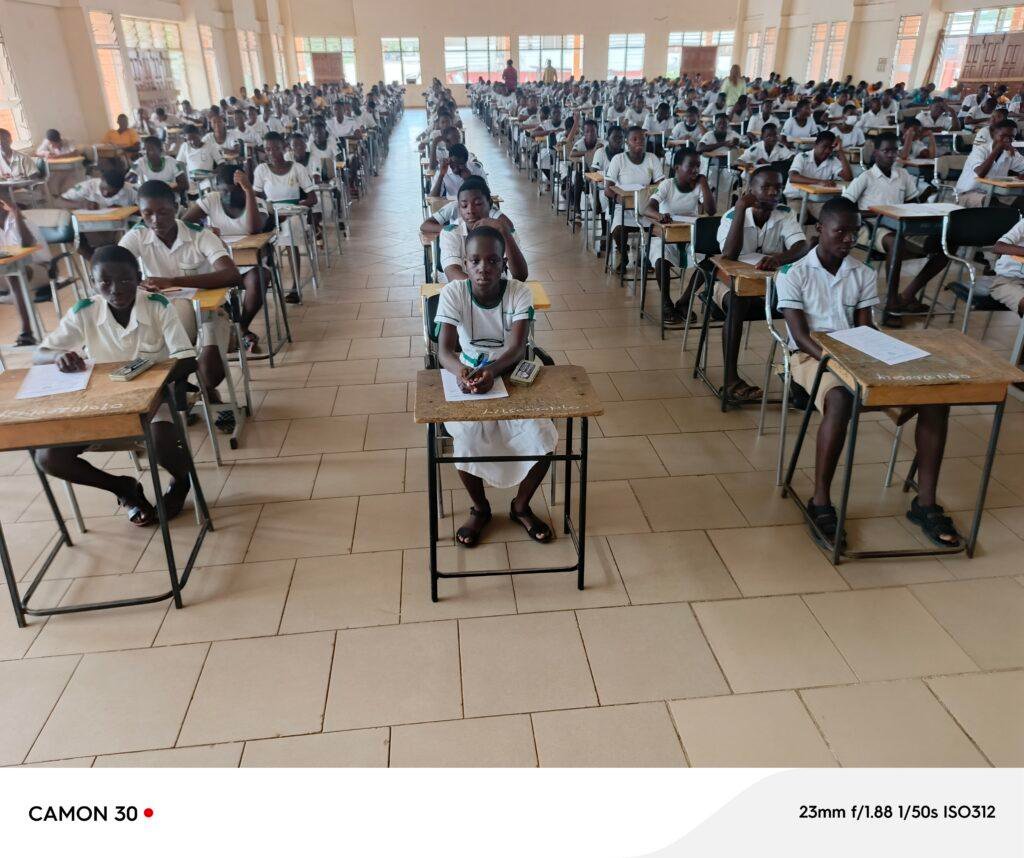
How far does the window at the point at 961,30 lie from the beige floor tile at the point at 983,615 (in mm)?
16074

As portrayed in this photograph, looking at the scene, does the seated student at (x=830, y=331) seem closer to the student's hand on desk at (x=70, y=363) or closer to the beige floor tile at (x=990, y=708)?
the beige floor tile at (x=990, y=708)

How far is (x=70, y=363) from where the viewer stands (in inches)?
90.7

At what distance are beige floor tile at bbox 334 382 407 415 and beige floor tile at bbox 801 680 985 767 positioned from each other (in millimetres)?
2401

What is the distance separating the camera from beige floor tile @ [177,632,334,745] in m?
1.91

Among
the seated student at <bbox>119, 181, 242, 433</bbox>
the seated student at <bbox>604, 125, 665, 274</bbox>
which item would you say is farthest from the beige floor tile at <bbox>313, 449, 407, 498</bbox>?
the seated student at <bbox>604, 125, 665, 274</bbox>

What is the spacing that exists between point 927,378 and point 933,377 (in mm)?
23

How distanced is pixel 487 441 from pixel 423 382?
362 mm

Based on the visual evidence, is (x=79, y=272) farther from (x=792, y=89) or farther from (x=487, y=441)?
(x=792, y=89)

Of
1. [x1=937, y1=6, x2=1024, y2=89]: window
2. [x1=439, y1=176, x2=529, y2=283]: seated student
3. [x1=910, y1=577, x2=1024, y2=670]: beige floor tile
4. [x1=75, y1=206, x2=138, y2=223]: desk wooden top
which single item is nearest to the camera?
[x1=910, y1=577, x2=1024, y2=670]: beige floor tile

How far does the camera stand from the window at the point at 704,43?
80.1 feet

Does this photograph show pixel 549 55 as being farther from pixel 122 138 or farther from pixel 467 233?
pixel 467 233

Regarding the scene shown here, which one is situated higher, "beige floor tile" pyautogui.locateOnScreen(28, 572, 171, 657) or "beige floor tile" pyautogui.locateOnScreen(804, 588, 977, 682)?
"beige floor tile" pyautogui.locateOnScreen(804, 588, 977, 682)

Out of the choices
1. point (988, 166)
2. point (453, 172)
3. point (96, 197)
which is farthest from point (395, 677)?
point (988, 166)

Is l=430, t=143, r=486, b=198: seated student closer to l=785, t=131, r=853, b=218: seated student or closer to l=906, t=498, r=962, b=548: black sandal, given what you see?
l=785, t=131, r=853, b=218: seated student
